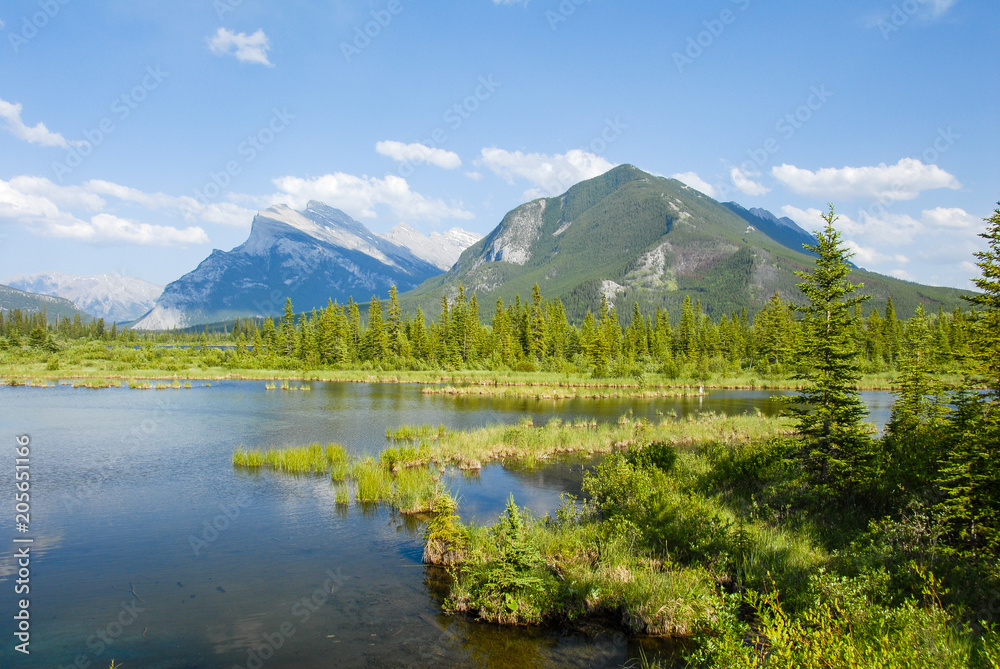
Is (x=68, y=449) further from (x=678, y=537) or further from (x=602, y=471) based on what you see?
(x=678, y=537)

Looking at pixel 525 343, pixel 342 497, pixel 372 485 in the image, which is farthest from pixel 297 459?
pixel 525 343

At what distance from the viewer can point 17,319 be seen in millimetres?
163625

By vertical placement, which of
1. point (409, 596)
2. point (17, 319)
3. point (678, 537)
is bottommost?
point (409, 596)

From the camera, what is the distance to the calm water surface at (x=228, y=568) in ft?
33.1

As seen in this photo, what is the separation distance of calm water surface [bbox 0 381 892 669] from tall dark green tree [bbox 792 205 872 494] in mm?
8730

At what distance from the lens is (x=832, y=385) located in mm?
16516

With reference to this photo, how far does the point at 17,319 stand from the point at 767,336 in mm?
208354

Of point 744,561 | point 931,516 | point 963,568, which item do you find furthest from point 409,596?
point 931,516

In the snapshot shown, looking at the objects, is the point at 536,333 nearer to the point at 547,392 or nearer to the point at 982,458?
the point at 547,392

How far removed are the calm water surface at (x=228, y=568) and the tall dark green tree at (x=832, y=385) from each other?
8.73 meters

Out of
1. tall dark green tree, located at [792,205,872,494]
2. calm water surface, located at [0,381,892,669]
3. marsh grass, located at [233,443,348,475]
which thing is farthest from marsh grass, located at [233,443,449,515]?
tall dark green tree, located at [792,205,872,494]

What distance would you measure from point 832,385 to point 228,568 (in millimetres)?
18002

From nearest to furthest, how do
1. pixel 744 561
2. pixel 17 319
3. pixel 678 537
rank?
pixel 744 561 → pixel 678 537 → pixel 17 319

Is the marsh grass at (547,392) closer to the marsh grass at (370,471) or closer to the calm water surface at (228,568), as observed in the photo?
the calm water surface at (228,568)
